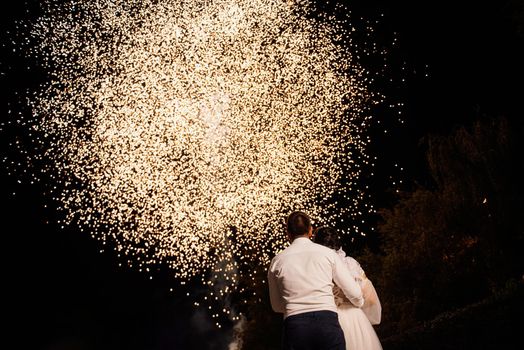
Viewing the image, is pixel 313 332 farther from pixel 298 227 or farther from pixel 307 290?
pixel 298 227

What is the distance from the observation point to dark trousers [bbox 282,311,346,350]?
4270 mm

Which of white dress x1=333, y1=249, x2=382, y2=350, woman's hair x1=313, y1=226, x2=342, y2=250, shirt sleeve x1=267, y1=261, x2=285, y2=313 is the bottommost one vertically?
white dress x1=333, y1=249, x2=382, y2=350

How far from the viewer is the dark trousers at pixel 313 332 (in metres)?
4.27

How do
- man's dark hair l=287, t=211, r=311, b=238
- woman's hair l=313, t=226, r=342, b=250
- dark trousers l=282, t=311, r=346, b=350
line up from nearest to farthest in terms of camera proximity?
dark trousers l=282, t=311, r=346, b=350 → man's dark hair l=287, t=211, r=311, b=238 → woman's hair l=313, t=226, r=342, b=250

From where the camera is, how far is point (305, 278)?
4.43 m

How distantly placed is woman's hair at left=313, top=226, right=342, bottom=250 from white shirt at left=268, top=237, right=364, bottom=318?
83 cm

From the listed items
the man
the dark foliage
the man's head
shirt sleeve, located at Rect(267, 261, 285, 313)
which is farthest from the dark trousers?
the dark foliage

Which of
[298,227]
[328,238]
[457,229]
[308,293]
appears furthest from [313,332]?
[457,229]

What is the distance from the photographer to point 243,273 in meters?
35.7

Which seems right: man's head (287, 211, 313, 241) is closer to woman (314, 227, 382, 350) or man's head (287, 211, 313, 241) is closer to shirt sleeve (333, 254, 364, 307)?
shirt sleeve (333, 254, 364, 307)

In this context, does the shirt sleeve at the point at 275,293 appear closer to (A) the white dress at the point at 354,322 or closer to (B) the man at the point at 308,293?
(B) the man at the point at 308,293

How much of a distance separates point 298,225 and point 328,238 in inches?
34.6

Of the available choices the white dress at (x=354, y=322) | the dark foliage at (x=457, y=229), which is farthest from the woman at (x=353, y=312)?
the dark foliage at (x=457, y=229)

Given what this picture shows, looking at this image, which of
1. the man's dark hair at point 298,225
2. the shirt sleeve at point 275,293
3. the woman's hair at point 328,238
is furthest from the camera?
the woman's hair at point 328,238
